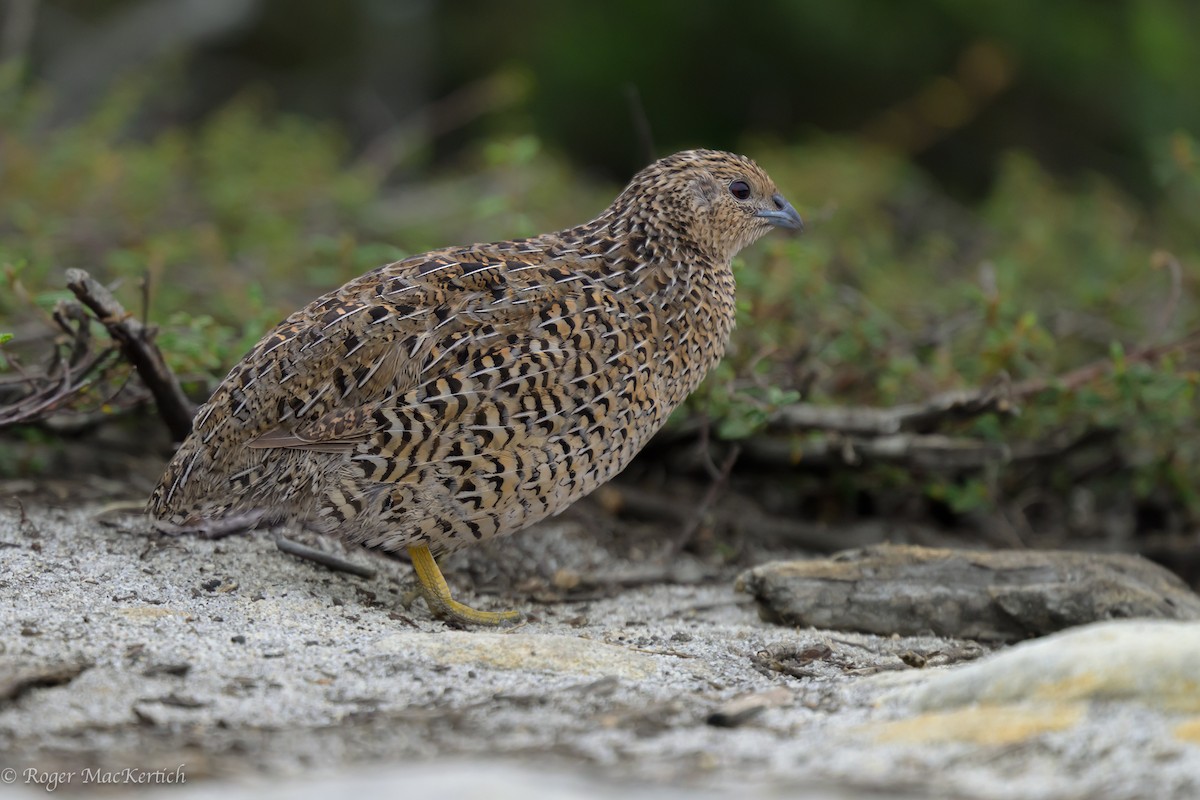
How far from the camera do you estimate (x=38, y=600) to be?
10.7ft

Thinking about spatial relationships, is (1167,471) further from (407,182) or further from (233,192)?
(407,182)

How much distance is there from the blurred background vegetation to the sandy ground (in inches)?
38.6

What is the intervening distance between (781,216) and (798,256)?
24.3 inches

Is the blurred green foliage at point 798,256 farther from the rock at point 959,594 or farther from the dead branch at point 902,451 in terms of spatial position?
the rock at point 959,594

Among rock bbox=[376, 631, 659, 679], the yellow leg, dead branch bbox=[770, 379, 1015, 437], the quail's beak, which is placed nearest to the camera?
rock bbox=[376, 631, 659, 679]

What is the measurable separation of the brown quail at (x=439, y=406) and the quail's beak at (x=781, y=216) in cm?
61

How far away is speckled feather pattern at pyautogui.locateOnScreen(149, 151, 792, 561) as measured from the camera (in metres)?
3.51

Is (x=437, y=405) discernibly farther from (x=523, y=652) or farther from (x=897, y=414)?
(x=897, y=414)

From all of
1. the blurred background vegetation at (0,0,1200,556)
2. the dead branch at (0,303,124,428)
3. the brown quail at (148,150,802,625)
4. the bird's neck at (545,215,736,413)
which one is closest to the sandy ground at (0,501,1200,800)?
the brown quail at (148,150,802,625)

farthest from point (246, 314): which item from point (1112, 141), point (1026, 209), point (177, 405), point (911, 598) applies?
point (1112, 141)

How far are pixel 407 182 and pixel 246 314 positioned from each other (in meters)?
6.42

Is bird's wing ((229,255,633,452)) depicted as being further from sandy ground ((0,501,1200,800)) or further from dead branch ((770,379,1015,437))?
dead branch ((770,379,1015,437))

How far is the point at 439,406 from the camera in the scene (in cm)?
350

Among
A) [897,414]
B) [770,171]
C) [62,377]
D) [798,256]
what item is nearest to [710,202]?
[798,256]
